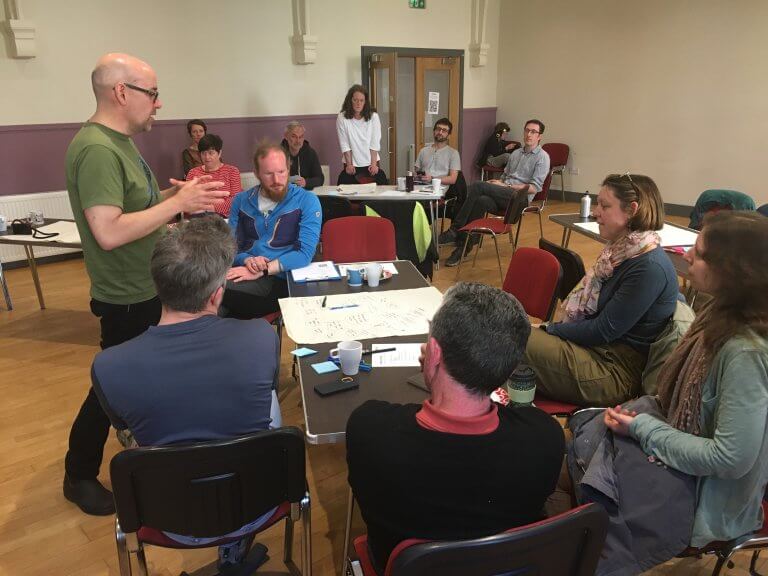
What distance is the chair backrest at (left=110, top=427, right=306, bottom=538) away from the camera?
1.32 meters

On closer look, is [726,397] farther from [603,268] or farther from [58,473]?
[58,473]

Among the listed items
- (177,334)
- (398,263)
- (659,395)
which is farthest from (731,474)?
(398,263)

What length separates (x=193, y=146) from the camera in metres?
6.33

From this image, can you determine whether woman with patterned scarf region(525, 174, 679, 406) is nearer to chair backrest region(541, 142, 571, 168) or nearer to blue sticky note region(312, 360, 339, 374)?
blue sticky note region(312, 360, 339, 374)

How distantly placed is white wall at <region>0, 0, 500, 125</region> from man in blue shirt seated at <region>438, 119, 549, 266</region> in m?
2.65

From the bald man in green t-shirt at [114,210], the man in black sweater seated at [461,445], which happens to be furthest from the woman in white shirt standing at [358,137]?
the man in black sweater seated at [461,445]

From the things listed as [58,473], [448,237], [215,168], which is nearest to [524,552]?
[58,473]

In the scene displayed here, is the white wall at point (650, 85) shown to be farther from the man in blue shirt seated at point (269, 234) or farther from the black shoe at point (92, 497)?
the black shoe at point (92, 497)

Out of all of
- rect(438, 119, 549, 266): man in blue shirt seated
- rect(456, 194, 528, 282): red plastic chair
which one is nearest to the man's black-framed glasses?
rect(456, 194, 528, 282): red plastic chair

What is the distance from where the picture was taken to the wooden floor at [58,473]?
2133 mm

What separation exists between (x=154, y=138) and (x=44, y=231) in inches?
94.1

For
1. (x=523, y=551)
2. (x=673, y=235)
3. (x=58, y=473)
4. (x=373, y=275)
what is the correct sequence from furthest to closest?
(x=673, y=235) → (x=58, y=473) → (x=373, y=275) → (x=523, y=551)

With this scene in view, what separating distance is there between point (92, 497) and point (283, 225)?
1524 mm

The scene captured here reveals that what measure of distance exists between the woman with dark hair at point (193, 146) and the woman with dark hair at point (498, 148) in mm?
4424
